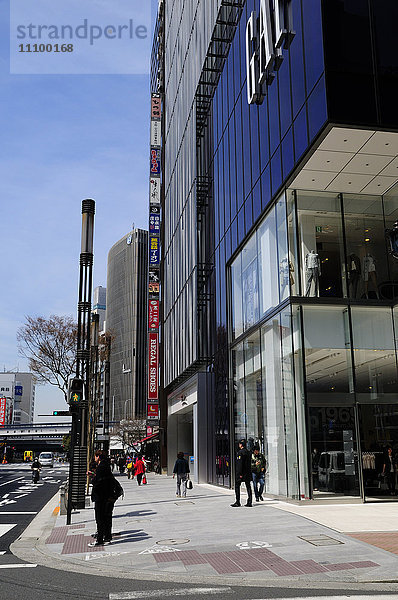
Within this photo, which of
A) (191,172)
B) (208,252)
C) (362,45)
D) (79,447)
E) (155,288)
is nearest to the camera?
(362,45)

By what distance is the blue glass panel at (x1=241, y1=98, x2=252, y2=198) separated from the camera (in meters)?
24.5

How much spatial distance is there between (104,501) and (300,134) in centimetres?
1180

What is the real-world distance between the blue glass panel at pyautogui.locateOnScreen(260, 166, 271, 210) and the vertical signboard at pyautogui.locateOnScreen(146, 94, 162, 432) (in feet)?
99.6

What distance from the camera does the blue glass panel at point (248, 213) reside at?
2405 cm

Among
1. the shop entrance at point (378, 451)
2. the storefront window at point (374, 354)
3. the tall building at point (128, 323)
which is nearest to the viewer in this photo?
the shop entrance at point (378, 451)

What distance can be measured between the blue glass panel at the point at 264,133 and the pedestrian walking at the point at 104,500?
43.4ft

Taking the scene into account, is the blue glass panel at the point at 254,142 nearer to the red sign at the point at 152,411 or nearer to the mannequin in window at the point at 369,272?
the mannequin in window at the point at 369,272

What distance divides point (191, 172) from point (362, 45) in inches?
910

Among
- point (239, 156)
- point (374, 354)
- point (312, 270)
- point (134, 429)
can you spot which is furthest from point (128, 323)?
point (374, 354)

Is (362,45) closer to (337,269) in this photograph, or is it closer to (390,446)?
(337,269)

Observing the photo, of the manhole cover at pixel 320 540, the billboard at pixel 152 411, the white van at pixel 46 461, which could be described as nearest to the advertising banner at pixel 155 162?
the billboard at pixel 152 411

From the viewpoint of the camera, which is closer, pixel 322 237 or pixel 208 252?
pixel 322 237

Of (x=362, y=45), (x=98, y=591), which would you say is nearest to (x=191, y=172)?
(x=362, y=45)

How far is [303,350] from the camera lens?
18797 mm
